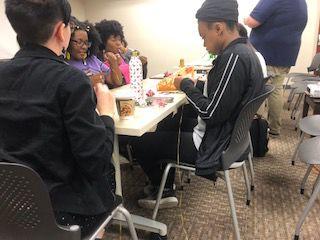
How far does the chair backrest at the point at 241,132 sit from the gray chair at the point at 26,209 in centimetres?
80

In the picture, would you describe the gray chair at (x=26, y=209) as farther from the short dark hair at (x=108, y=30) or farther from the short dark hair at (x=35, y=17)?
the short dark hair at (x=108, y=30)

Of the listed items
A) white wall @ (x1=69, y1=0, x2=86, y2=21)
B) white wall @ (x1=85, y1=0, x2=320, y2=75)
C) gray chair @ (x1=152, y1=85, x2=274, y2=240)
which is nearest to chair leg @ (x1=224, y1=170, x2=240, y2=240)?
gray chair @ (x1=152, y1=85, x2=274, y2=240)

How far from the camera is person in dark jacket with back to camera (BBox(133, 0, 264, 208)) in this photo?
1.45 meters

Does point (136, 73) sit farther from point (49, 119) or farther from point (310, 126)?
point (310, 126)

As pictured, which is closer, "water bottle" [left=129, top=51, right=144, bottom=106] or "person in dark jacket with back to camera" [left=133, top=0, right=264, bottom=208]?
"person in dark jacket with back to camera" [left=133, top=0, right=264, bottom=208]

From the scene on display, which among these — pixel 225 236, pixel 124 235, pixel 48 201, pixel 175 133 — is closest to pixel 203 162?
pixel 175 133

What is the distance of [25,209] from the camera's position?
89cm

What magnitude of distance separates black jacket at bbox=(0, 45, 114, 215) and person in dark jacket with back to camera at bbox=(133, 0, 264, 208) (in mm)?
634

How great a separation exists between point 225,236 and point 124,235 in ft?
1.79

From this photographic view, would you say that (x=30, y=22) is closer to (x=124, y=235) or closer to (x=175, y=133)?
(x=175, y=133)

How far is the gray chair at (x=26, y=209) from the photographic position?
0.81m

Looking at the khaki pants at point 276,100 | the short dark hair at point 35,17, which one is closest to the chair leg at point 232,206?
the short dark hair at point 35,17

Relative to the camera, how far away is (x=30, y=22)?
948mm

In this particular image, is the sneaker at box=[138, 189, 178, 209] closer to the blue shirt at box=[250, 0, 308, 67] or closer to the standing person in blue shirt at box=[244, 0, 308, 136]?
the standing person in blue shirt at box=[244, 0, 308, 136]
